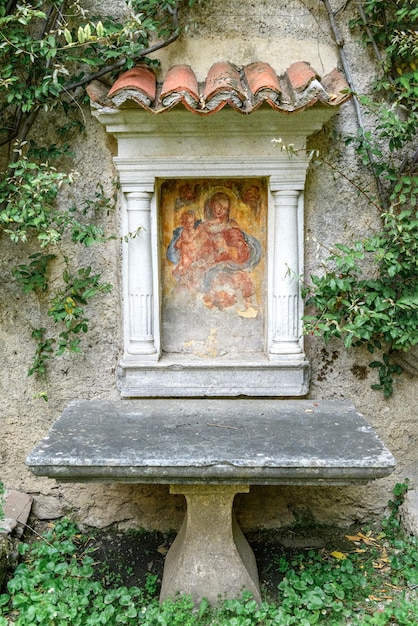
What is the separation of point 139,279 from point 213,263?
48cm

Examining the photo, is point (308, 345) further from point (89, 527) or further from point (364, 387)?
point (89, 527)

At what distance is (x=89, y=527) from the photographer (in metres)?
3.54

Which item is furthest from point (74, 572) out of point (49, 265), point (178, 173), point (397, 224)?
point (397, 224)

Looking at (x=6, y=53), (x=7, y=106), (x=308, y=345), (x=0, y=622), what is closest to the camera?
(x=0, y=622)

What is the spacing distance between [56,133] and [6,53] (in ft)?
1.50

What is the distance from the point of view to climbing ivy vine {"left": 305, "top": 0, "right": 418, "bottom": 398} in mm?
2957

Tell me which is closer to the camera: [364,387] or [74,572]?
[74,572]

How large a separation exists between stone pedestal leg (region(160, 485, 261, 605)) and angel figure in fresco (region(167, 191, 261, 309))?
44.8 inches

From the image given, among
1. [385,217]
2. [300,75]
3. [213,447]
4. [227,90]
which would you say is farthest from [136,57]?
[213,447]

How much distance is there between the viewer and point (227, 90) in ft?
8.66

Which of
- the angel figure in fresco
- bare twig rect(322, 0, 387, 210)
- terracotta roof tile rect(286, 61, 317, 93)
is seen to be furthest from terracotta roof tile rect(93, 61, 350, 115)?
A: the angel figure in fresco

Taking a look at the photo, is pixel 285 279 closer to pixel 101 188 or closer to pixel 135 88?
pixel 101 188

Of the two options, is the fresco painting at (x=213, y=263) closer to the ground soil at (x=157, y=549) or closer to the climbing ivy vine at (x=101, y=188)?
the climbing ivy vine at (x=101, y=188)

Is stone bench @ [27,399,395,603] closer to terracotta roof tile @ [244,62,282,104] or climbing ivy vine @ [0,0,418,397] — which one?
climbing ivy vine @ [0,0,418,397]
